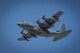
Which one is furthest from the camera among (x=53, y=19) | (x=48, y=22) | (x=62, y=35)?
(x=62, y=35)

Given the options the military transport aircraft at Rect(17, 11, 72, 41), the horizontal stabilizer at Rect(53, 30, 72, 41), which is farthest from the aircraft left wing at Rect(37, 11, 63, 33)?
the horizontal stabilizer at Rect(53, 30, 72, 41)

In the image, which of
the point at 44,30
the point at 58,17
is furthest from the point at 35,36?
the point at 58,17

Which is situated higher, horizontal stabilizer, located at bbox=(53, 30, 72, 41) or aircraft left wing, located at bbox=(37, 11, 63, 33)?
aircraft left wing, located at bbox=(37, 11, 63, 33)

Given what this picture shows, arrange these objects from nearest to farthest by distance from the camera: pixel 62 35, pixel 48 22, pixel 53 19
Result: pixel 53 19
pixel 48 22
pixel 62 35

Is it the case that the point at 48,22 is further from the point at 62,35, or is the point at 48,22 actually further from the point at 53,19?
the point at 62,35

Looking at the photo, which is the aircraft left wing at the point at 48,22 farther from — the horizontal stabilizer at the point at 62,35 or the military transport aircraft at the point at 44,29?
the horizontal stabilizer at the point at 62,35

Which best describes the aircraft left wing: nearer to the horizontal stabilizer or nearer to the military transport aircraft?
the military transport aircraft

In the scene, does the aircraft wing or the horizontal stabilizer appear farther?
the horizontal stabilizer

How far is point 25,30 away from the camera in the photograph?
15.9 meters

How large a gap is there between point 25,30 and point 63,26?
329 centimetres

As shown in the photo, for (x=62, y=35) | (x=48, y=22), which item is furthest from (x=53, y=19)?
(x=62, y=35)

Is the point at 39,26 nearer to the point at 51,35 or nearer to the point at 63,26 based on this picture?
the point at 51,35

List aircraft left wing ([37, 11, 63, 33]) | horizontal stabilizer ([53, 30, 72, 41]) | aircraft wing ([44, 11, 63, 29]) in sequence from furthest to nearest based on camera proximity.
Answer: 1. horizontal stabilizer ([53, 30, 72, 41])
2. aircraft left wing ([37, 11, 63, 33])
3. aircraft wing ([44, 11, 63, 29])

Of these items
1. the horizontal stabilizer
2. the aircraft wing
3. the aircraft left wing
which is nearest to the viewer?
the aircraft wing
